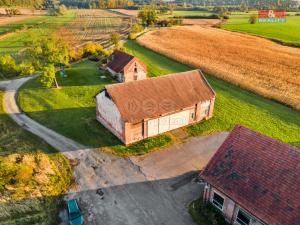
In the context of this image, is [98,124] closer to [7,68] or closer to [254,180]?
[254,180]

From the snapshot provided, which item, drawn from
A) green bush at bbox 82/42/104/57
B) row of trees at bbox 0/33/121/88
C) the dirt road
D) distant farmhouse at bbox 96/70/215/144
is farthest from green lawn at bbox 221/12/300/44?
the dirt road

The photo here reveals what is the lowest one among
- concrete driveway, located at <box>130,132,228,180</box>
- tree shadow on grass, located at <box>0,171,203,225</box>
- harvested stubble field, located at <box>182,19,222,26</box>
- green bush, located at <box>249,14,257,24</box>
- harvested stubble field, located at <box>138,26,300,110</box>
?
tree shadow on grass, located at <box>0,171,203,225</box>

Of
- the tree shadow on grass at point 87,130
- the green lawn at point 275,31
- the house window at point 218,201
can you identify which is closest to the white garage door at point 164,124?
the tree shadow on grass at point 87,130

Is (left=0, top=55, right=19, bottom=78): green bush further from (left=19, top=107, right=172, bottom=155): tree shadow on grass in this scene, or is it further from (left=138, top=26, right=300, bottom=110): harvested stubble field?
(left=138, top=26, right=300, bottom=110): harvested stubble field

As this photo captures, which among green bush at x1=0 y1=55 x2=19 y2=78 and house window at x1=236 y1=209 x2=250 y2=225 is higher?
green bush at x1=0 y1=55 x2=19 y2=78

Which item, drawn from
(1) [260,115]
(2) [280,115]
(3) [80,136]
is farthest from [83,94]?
(2) [280,115]

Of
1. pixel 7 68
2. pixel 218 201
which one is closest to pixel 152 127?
pixel 218 201
